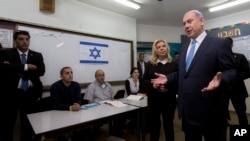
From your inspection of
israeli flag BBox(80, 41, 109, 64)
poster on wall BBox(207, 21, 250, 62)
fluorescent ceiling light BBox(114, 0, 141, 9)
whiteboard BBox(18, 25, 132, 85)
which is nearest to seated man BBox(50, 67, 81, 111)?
whiteboard BBox(18, 25, 132, 85)

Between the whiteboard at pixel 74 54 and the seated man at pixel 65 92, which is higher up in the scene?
the whiteboard at pixel 74 54

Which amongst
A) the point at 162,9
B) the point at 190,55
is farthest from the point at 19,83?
the point at 162,9

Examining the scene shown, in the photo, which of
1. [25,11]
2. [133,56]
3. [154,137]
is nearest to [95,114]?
[154,137]

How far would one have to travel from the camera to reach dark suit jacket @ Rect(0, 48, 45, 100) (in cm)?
206

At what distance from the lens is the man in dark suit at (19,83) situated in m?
2.07

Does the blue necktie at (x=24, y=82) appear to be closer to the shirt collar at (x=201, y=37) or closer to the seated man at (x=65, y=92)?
the seated man at (x=65, y=92)

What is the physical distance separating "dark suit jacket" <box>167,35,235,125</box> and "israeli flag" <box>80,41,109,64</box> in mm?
2797

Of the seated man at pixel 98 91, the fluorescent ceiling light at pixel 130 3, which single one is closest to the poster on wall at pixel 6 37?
the seated man at pixel 98 91

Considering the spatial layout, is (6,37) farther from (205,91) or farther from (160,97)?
(205,91)

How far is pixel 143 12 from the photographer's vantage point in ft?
14.1

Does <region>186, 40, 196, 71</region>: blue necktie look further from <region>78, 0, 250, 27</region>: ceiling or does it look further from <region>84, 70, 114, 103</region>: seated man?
<region>78, 0, 250, 27</region>: ceiling

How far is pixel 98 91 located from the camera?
10.2ft

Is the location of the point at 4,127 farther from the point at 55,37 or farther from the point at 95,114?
the point at 55,37

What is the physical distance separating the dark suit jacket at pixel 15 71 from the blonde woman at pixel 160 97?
1486 millimetres
